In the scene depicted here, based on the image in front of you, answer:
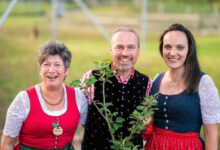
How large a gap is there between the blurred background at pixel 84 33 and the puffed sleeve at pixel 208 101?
55.7 inches

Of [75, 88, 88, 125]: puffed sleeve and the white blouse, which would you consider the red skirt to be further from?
the white blouse

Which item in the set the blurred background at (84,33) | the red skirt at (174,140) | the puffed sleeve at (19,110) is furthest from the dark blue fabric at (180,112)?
the blurred background at (84,33)

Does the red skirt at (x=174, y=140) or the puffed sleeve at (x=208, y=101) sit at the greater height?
the puffed sleeve at (x=208, y=101)

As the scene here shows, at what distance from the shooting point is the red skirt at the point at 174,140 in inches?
148

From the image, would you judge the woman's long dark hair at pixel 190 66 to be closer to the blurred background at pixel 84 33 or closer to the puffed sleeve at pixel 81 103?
the puffed sleeve at pixel 81 103

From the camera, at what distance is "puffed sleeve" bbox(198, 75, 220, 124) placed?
369 centimetres

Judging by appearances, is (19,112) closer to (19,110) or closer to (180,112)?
(19,110)

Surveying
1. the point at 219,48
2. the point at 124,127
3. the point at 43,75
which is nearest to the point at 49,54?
the point at 43,75

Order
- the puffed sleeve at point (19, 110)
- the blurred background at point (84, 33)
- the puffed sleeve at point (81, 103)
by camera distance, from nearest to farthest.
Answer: the puffed sleeve at point (19, 110), the puffed sleeve at point (81, 103), the blurred background at point (84, 33)

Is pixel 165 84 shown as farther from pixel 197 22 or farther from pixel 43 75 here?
pixel 197 22

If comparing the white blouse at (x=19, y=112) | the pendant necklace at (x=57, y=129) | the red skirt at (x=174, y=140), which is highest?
the white blouse at (x=19, y=112)

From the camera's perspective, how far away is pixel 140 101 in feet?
12.5

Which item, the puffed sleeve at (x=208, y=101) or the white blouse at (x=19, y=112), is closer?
the white blouse at (x=19, y=112)

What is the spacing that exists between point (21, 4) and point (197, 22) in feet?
54.7
